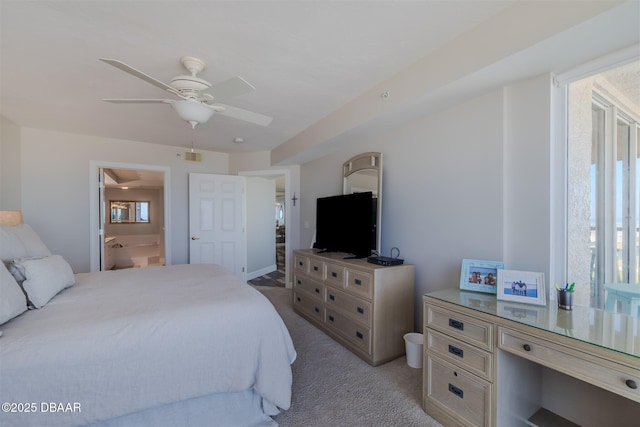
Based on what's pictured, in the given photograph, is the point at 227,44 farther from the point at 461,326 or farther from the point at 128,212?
the point at 128,212

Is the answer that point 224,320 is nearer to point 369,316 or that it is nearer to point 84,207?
point 369,316

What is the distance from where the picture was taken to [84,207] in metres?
4.09

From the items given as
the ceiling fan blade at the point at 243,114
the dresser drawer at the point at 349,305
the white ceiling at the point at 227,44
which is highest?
the white ceiling at the point at 227,44

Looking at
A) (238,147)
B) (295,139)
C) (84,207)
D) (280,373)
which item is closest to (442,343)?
(280,373)

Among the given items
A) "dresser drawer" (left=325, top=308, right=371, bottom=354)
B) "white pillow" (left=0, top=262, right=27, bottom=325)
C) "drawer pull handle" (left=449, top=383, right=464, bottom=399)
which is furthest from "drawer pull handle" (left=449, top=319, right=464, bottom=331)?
"white pillow" (left=0, top=262, right=27, bottom=325)

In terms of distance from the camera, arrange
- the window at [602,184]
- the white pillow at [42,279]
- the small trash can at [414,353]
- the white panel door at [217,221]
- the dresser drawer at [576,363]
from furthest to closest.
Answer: the white panel door at [217,221]
the small trash can at [414,353]
the window at [602,184]
the white pillow at [42,279]
the dresser drawer at [576,363]

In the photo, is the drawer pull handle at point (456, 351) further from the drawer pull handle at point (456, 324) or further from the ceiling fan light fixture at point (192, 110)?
the ceiling fan light fixture at point (192, 110)

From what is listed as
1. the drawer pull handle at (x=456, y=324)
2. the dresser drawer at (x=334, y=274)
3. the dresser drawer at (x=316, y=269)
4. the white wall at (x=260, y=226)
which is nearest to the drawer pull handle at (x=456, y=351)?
the drawer pull handle at (x=456, y=324)

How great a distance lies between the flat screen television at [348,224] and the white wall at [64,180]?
3.03 meters

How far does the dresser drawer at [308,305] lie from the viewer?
328 cm

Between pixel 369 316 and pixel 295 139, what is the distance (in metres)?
2.60

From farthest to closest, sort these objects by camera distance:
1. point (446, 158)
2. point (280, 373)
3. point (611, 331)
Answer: point (446, 158) < point (280, 373) < point (611, 331)

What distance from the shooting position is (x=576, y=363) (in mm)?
1244

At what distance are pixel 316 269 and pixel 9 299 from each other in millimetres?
2421
